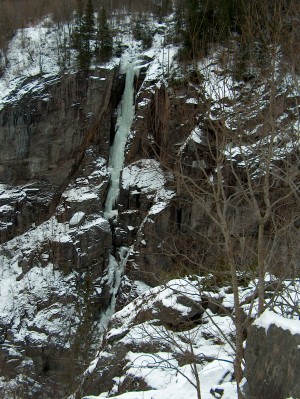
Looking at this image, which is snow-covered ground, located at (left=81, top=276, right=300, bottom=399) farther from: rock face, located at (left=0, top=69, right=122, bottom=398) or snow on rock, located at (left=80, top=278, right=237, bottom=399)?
rock face, located at (left=0, top=69, right=122, bottom=398)

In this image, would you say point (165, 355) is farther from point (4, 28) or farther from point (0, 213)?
point (4, 28)

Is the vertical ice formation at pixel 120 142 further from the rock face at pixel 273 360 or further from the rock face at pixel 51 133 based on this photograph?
the rock face at pixel 273 360

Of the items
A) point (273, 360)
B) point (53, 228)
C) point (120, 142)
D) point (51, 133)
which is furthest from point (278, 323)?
point (51, 133)

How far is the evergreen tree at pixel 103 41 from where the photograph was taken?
32250 mm

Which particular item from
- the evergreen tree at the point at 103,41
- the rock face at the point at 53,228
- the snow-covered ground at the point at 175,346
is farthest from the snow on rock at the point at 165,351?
the evergreen tree at the point at 103,41

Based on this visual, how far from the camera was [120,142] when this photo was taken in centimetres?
2983

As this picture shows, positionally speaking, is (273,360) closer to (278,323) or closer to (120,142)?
(278,323)

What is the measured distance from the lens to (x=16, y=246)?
27453mm

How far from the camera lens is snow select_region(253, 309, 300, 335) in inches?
166

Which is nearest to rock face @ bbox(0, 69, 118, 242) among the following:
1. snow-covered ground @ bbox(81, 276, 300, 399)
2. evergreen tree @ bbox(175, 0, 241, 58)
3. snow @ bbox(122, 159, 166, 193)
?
snow @ bbox(122, 159, 166, 193)

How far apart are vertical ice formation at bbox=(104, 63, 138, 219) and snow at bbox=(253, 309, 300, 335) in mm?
22873

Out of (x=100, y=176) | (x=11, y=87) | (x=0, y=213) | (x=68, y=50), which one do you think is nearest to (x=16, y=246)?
(x=0, y=213)

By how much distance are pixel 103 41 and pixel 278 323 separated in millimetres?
30695

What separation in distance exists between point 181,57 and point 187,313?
71.6 ft
